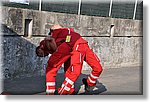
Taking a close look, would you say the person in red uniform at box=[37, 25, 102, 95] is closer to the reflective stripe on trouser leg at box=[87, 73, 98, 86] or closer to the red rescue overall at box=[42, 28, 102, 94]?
the red rescue overall at box=[42, 28, 102, 94]

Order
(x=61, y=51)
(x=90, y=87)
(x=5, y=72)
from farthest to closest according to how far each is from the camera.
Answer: (x=5, y=72)
(x=90, y=87)
(x=61, y=51)

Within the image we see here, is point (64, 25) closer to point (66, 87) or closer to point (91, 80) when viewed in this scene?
point (91, 80)

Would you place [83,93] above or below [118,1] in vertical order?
below

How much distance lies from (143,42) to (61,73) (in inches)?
39.8

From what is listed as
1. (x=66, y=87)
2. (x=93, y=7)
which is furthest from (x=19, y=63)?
(x=93, y=7)

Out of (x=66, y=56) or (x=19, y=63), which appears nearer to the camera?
(x=66, y=56)

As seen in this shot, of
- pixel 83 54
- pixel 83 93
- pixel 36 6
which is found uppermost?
pixel 36 6

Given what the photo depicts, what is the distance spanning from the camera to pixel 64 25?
4914 mm

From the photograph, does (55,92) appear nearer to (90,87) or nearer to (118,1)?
(90,87)

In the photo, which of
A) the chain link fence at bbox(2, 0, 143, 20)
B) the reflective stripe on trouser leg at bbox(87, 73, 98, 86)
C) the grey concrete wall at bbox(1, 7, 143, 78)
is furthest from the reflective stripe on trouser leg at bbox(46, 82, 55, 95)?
the chain link fence at bbox(2, 0, 143, 20)

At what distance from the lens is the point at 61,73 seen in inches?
166

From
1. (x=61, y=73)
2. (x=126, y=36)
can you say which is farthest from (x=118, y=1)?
(x=61, y=73)

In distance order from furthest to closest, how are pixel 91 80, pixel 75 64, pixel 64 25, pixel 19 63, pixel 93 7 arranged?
pixel 93 7 → pixel 64 25 → pixel 19 63 → pixel 91 80 → pixel 75 64

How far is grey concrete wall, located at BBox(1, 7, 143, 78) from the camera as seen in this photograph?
4582mm
